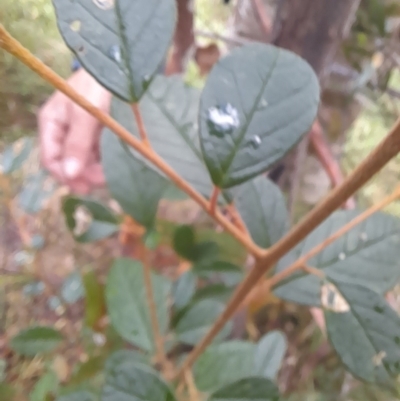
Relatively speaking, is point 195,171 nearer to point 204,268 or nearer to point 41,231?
point 204,268

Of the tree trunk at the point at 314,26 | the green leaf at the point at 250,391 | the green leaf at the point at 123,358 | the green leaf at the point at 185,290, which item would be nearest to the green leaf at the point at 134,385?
the green leaf at the point at 250,391

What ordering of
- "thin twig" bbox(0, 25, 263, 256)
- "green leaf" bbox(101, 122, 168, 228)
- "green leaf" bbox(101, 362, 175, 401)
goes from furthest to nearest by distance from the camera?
"green leaf" bbox(101, 122, 168, 228), "green leaf" bbox(101, 362, 175, 401), "thin twig" bbox(0, 25, 263, 256)

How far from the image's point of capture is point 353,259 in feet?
1.15

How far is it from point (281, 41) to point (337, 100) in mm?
260

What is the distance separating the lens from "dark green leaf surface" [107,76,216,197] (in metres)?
0.29

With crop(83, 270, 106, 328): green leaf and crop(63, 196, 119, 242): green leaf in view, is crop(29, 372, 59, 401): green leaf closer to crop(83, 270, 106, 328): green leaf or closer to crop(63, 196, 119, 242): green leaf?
crop(83, 270, 106, 328): green leaf

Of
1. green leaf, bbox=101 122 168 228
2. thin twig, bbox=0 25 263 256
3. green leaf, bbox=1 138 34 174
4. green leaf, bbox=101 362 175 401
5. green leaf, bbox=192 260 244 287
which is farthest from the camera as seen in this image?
green leaf, bbox=1 138 34 174

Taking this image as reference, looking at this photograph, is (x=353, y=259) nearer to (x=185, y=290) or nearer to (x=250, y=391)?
(x=250, y=391)

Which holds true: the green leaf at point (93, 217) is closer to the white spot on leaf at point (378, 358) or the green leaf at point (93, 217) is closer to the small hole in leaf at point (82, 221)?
the small hole in leaf at point (82, 221)

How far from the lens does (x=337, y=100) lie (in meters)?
0.75

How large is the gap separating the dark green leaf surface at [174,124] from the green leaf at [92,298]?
0.34 metres

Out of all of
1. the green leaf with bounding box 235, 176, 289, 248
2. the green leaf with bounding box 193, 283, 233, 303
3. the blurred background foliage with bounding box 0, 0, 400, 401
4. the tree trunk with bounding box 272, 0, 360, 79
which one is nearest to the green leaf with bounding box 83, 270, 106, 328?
the blurred background foliage with bounding box 0, 0, 400, 401

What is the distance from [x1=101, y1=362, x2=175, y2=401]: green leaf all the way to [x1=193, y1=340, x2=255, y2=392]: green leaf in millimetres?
176

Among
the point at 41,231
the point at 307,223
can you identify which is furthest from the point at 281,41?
the point at 41,231
